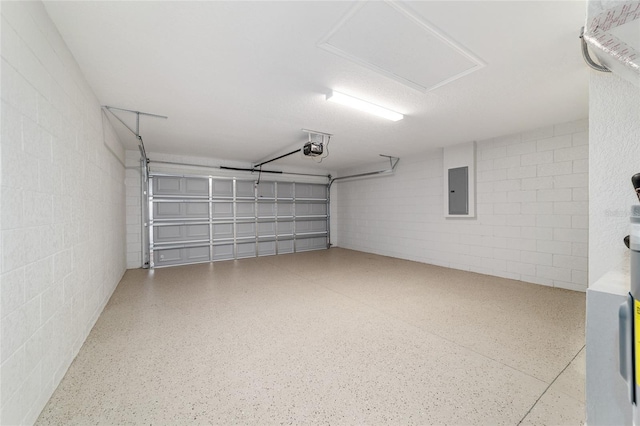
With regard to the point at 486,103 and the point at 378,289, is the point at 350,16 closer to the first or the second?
the point at 486,103

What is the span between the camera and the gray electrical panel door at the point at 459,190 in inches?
183

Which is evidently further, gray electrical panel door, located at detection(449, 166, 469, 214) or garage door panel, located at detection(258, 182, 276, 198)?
garage door panel, located at detection(258, 182, 276, 198)

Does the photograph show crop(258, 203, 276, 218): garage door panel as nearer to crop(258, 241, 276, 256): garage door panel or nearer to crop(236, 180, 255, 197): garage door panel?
crop(236, 180, 255, 197): garage door panel

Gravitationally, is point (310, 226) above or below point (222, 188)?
below

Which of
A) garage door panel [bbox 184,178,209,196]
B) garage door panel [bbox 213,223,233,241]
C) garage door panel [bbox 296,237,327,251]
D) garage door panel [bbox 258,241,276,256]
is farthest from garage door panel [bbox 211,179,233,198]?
garage door panel [bbox 296,237,327,251]

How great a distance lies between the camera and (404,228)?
5941 mm

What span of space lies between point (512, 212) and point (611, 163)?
3.61 metres

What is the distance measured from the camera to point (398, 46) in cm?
189

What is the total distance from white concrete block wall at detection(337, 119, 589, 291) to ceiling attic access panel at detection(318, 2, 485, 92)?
8.54 feet

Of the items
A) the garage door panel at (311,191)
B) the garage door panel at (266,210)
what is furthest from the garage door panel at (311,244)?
the garage door panel at (311,191)

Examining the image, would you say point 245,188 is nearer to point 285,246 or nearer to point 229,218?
point 229,218

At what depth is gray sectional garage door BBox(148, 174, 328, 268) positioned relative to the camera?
17.5 ft

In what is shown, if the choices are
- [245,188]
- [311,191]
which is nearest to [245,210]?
[245,188]

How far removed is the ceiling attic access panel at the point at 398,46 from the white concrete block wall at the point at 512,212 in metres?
A: 2.60
